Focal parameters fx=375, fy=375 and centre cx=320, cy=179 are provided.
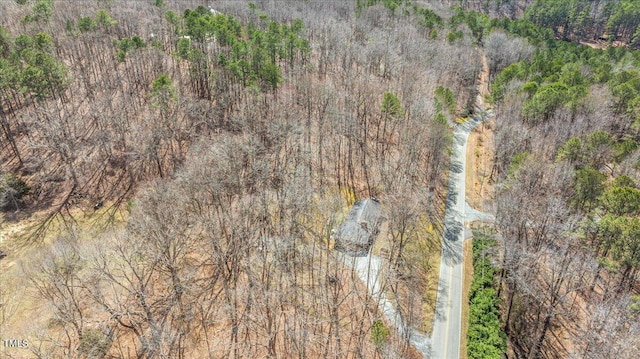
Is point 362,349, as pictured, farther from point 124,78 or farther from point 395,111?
point 124,78

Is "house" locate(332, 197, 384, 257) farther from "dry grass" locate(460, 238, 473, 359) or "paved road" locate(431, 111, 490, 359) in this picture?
"dry grass" locate(460, 238, 473, 359)

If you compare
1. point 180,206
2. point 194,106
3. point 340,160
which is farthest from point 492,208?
point 194,106

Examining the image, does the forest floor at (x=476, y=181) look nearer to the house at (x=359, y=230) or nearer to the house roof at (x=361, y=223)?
the house at (x=359, y=230)

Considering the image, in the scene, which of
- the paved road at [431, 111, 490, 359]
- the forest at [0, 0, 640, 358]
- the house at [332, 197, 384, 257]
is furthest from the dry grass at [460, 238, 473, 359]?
the house at [332, 197, 384, 257]

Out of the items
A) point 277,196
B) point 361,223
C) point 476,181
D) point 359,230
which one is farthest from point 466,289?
point 476,181

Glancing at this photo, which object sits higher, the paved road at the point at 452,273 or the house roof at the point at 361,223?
the house roof at the point at 361,223

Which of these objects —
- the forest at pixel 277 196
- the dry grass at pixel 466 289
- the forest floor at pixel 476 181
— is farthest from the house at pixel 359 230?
the forest floor at pixel 476 181

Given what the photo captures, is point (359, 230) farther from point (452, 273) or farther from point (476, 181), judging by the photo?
point (476, 181)
